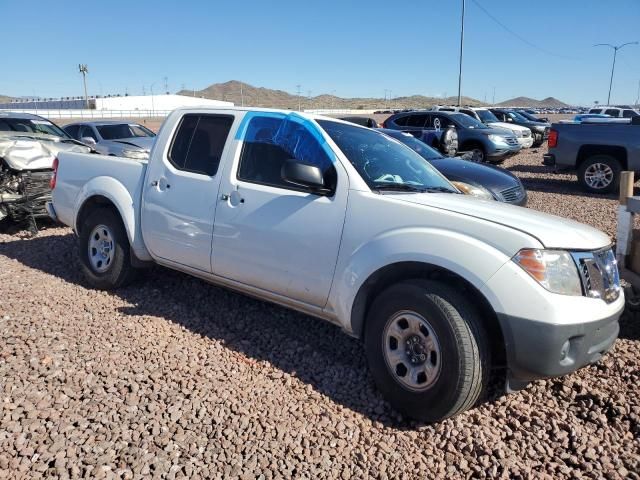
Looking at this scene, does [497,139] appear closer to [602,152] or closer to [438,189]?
[602,152]

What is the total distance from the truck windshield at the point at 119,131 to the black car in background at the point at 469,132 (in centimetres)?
725

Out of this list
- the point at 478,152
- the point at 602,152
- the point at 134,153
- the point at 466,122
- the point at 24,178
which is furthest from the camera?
the point at 466,122

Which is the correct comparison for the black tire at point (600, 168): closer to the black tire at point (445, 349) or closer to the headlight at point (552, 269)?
the headlight at point (552, 269)

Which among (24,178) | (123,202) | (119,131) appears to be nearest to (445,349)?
(123,202)

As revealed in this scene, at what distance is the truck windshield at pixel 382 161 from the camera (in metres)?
3.60

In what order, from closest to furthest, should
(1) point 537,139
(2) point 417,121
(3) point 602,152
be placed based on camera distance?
(3) point 602,152, (2) point 417,121, (1) point 537,139

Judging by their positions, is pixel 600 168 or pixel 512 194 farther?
pixel 600 168

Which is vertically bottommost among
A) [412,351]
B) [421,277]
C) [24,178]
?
[412,351]

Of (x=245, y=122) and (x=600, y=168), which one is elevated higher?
(x=245, y=122)

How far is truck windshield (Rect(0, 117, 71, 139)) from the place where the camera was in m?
9.11

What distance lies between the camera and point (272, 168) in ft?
12.6

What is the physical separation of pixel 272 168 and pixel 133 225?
1677 millimetres

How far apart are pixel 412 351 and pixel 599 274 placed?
1139 millimetres

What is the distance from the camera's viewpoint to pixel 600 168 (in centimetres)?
1129
